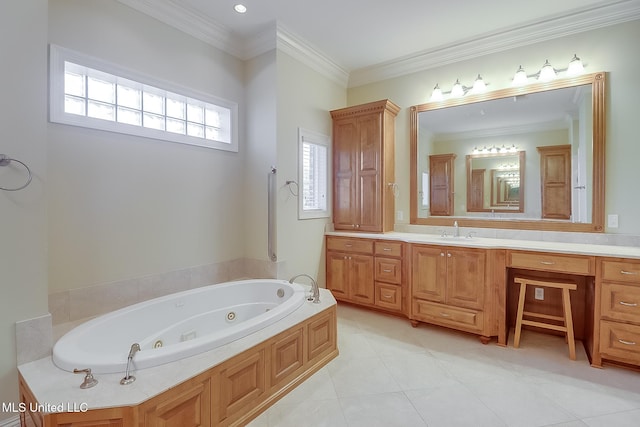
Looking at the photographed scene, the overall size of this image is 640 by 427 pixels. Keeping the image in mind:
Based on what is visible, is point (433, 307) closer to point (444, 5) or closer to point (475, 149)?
point (475, 149)

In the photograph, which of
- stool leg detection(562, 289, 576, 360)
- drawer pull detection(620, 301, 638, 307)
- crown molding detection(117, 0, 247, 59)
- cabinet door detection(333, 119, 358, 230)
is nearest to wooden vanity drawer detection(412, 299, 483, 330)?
stool leg detection(562, 289, 576, 360)

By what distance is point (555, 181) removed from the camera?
285 cm

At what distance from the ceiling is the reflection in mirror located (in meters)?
1.17

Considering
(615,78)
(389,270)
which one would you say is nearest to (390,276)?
(389,270)

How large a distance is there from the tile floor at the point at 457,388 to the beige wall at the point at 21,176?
1.40m

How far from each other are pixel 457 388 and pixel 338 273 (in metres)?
1.79

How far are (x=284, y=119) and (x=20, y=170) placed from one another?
2093 mm

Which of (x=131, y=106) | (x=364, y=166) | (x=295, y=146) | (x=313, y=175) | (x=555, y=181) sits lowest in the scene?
(x=555, y=181)

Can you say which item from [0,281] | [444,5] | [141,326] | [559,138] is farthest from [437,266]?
[0,281]

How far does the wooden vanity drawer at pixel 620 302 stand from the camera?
2.10m

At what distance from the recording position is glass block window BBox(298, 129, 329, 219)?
3342mm

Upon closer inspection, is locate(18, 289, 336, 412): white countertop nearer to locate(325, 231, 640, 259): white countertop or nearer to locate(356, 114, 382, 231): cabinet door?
locate(325, 231, 640, 259): white countertop

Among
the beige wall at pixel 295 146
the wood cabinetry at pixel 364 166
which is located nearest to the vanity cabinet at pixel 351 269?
the beige wall at pixel 295 146

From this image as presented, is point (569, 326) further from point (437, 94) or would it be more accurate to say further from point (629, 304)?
point (437, 94)
